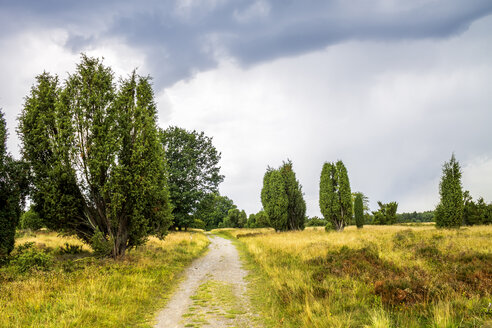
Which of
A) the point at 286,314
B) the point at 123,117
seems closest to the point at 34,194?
the point at 123,117

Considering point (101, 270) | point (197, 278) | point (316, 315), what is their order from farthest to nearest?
point (197, 278) < point (101, 270) < point (316, 315)

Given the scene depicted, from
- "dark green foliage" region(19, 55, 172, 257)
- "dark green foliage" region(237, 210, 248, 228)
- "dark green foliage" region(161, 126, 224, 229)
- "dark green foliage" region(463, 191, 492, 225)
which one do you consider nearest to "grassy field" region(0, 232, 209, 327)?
"dark green foliage" region(19, 55, 172, 257)

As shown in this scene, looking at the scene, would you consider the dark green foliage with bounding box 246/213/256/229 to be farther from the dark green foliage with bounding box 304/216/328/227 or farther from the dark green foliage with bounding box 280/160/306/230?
the dark green foliage with bounding box 280/160/306/230

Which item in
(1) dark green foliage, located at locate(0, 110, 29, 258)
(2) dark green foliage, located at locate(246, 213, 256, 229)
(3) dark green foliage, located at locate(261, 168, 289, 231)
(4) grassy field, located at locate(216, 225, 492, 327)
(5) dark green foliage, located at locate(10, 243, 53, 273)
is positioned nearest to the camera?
(4) grassy field, located at locate(216, 225, 492, 327)

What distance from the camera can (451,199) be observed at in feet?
91.9

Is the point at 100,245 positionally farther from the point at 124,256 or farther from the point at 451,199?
the point at 451,199

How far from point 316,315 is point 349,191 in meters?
30.7

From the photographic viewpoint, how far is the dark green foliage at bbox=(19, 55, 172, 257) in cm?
1133

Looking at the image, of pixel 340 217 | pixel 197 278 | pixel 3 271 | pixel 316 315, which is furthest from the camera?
pixel 340 217

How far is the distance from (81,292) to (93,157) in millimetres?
6305

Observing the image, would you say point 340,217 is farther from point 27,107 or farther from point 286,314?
point 27,107

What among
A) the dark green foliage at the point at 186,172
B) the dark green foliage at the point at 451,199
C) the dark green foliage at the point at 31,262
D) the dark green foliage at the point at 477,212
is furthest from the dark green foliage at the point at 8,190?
the dark green foliage at the point at 477,212

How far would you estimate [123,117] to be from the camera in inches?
486

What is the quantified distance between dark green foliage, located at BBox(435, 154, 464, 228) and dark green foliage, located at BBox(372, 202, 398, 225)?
3308 cm
